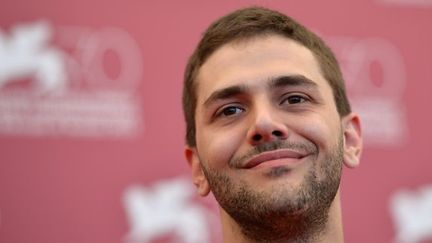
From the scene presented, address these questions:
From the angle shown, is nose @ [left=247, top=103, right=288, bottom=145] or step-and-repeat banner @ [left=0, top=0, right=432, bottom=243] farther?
step-and-repeat banner @ [left=0, top=0, right=432, bottom=243]

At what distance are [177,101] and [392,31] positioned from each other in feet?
2.34

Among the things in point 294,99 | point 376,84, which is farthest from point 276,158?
point 376,84

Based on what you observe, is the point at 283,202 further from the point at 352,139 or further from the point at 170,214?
the point at 170,214

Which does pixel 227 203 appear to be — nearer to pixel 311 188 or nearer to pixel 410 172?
pixel 311 188

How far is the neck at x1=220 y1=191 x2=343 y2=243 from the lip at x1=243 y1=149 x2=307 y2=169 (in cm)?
16

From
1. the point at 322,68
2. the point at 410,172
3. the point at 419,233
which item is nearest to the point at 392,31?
the point at 410,172

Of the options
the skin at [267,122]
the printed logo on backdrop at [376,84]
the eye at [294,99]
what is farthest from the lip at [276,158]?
the printed logo on backdrop at [376,84]

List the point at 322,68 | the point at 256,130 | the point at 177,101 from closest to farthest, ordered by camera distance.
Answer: the point at 256,130 → the point at 322,68 → the point at 177,101

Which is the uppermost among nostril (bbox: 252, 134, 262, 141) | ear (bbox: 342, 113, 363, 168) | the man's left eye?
the man's left eye

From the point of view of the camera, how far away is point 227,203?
1.30m

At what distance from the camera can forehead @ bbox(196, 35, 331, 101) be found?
135cm

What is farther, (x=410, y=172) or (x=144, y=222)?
(x=410, y=172)

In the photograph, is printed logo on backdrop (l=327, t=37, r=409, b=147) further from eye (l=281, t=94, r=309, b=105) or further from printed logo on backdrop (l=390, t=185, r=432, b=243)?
eye (l=281, t=94, r=309, b=105)

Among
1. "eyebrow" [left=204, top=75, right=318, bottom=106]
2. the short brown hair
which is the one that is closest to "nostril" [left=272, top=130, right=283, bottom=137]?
"eyebrow" [left=204, top=75, right=318, bottom=106]
